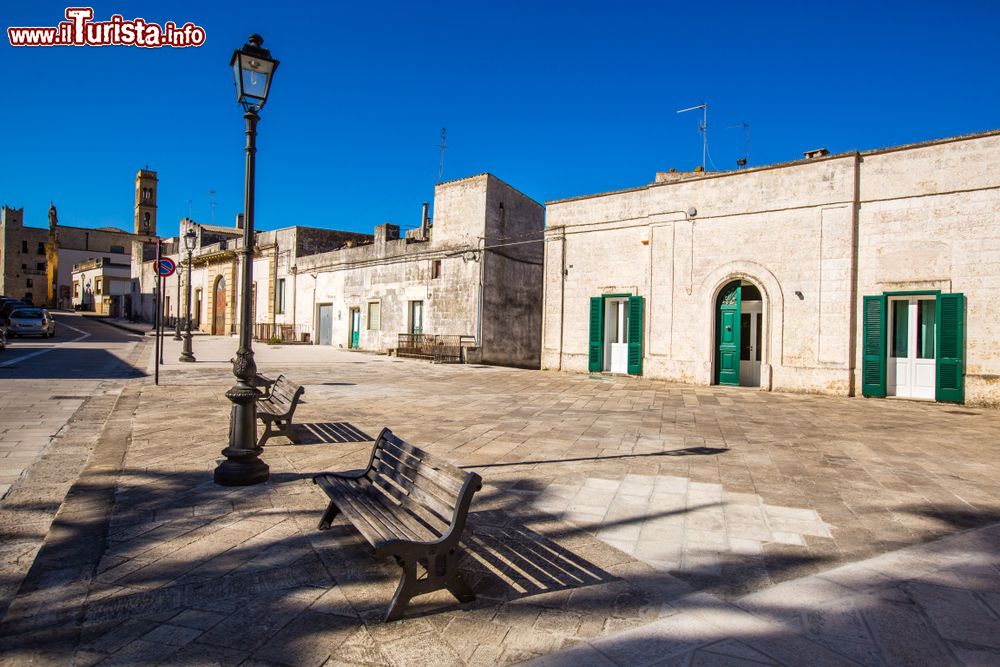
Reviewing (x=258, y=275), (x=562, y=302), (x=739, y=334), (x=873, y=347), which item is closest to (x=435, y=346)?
(x=562, y=302)

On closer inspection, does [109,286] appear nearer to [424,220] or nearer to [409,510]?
[424,220]

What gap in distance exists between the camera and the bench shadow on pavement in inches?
254

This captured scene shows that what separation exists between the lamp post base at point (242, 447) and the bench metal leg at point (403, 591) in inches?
99.6

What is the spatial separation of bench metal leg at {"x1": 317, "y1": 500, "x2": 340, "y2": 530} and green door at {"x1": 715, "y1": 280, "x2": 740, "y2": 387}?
1243 cm

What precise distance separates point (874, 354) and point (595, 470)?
981 centimetres

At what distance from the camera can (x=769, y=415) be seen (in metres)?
9.48

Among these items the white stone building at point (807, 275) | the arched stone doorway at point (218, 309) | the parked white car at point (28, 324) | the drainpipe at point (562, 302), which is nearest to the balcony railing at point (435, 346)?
the drainpipe at point (562, 302)

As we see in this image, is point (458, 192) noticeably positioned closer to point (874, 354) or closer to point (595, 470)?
point (874, 354)

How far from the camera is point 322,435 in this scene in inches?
270

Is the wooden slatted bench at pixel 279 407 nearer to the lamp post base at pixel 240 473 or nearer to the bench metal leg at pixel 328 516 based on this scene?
the lamp post base at pixel 240 473

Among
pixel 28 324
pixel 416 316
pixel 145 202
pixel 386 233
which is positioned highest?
pixel 145 202

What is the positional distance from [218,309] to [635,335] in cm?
3122

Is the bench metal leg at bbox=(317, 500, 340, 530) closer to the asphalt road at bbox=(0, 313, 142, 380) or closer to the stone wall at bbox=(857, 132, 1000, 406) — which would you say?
the asphalt road at bbox=(0, 313, 142, 380)

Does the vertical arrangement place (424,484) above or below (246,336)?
below
